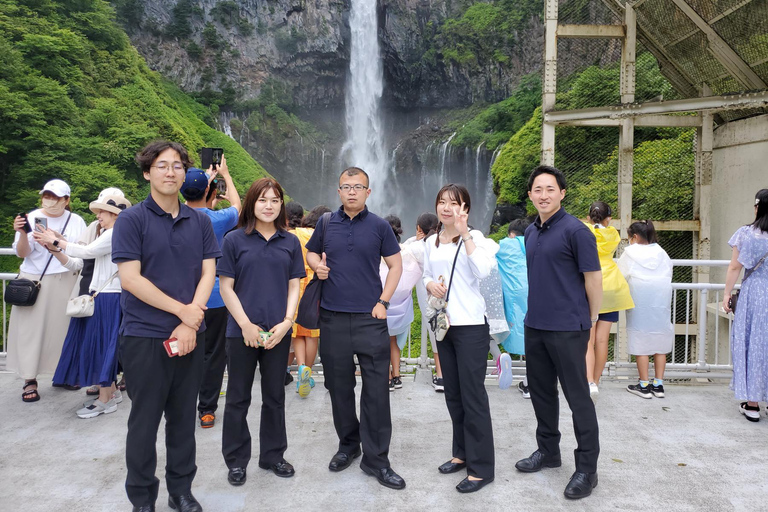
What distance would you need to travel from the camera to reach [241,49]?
1694 inches

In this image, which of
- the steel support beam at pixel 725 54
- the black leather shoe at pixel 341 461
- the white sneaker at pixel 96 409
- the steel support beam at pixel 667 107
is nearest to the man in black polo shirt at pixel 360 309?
the black leather shoe at pixel 341 461

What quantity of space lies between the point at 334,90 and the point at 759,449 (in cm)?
4395

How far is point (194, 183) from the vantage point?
148 inches

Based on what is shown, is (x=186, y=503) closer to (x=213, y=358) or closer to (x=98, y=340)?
(x=213, y=358)

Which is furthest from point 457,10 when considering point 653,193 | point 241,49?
point 653,193

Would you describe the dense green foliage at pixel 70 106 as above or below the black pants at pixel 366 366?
above

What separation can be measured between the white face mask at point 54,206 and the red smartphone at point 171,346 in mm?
2606

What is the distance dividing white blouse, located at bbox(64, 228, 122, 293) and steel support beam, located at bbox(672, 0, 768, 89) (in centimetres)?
1105

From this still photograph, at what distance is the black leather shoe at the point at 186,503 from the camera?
2961 millimetres

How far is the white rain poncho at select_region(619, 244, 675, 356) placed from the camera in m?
5.10

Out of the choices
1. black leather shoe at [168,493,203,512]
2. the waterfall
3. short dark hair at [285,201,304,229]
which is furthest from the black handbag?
the waterfall

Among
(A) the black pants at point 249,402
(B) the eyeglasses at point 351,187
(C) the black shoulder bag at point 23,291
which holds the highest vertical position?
(B) the eyeglasses at point 351,187

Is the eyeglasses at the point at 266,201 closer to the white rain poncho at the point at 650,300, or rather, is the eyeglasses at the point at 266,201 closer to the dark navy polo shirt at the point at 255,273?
the dark navy polo shirt at the point at 255,273

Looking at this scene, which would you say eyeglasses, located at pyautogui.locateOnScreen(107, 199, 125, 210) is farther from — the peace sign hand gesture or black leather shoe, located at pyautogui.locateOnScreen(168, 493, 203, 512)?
the peace sign hand gesture
